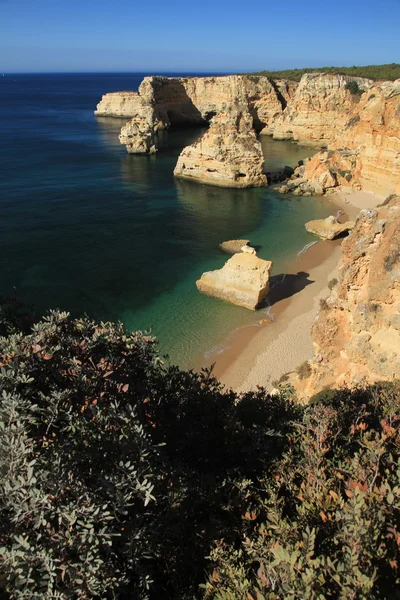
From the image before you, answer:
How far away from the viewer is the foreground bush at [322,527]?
3777mm

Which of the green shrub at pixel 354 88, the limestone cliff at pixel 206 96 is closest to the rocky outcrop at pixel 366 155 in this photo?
the green shrub at pixel 354 88

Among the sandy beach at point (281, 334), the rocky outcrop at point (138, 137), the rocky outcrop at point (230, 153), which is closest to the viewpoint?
the sandy beach at point (281, 334)

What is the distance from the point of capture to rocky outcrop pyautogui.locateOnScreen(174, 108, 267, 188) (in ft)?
144

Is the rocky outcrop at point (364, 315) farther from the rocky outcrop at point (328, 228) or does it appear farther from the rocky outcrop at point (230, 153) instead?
the rocky outcrop at point (230, 153)

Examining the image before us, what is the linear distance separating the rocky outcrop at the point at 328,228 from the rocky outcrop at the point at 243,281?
12.3 meters

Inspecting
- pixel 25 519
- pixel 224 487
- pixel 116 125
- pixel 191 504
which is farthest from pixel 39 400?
pixel 116 125

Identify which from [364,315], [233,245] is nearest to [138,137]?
[233,245]

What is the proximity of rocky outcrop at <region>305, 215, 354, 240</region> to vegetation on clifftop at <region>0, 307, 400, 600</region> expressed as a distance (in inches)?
1066

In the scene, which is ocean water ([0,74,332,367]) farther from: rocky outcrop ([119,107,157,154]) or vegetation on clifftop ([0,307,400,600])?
vegetation on clifftop ([0,307,400,600])

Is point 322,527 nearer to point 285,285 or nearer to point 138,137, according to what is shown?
point 285,285

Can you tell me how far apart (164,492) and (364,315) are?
8.20 m

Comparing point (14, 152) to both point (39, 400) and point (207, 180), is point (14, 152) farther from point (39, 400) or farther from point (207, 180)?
point (39, 400)

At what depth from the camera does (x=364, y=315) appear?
11195 mm

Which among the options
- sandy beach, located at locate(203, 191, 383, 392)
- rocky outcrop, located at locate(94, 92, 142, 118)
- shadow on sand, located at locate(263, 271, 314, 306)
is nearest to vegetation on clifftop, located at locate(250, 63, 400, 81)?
rocky outcrop, located at locate(94, 92, 142, 118)
